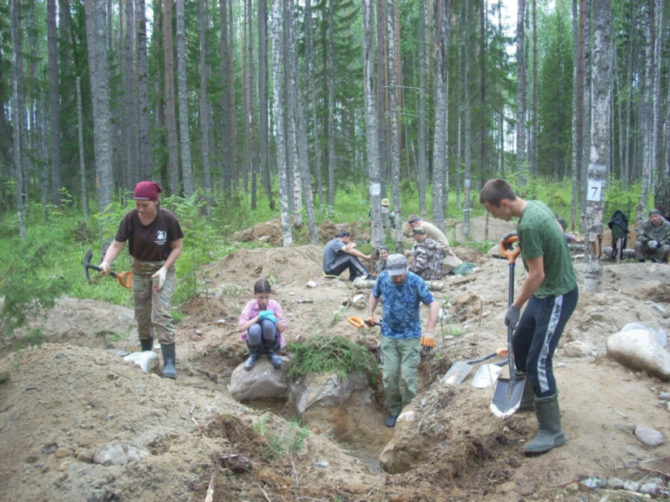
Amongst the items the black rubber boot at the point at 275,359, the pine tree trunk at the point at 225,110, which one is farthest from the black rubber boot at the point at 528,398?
the pine tree trunk at the point at 225,110

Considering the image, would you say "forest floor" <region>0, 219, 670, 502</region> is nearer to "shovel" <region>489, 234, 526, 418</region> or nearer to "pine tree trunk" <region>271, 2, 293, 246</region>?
"shovel" <region>489, 234, 526, 418</region>

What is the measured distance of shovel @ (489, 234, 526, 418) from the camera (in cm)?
441

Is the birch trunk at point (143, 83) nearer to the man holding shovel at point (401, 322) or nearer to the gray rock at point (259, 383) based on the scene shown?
the gray rock at point (259, 383)

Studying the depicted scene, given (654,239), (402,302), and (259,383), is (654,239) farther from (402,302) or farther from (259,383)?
(259,383)

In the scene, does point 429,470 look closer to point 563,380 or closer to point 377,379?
point 563,380

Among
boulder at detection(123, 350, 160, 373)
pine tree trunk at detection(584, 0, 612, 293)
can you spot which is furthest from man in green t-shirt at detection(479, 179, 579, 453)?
pine tree trunk at detection(584, 0, 612, 293)

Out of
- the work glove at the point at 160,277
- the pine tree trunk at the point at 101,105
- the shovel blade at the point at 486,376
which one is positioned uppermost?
the pine tree trunk at the point at 101,105

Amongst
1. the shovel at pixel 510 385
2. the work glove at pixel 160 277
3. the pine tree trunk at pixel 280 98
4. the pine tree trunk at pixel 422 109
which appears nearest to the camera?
the shovel at pixel 510 385

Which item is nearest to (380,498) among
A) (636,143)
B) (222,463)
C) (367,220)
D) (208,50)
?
(222,463)

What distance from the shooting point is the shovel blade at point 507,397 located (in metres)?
4.45

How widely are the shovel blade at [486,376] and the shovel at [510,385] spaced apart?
613mm

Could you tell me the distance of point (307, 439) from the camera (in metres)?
4.89

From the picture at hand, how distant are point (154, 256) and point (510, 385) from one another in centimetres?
376

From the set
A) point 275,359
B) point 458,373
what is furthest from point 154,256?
point 458,373
